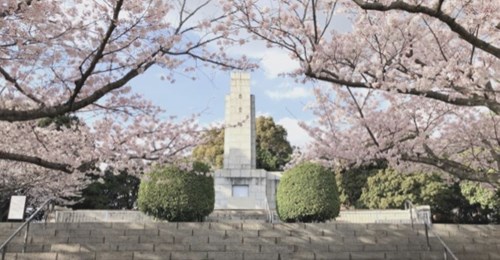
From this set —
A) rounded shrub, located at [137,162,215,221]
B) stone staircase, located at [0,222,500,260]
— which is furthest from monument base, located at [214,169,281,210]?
stone staircase, located at [0,222,500,260]

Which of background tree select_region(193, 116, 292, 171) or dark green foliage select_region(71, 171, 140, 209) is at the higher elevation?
background tree select_region(193, 116, 292, 171)

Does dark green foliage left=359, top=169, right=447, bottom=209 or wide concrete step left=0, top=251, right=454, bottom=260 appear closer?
wide concrete step left=0, top=251, right=454, bottom=260

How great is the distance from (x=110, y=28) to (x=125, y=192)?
1932 centimetres

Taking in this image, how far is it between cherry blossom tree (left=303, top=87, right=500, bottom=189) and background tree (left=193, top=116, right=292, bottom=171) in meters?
18.7

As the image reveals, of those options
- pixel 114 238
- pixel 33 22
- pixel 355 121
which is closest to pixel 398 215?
pixel 355 121

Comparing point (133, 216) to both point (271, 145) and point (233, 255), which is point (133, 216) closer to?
point (233, 255)

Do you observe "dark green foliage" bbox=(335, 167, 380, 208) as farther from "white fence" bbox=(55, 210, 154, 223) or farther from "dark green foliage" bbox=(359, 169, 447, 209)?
"white fence" bbox=(55, 210, 154, 223)

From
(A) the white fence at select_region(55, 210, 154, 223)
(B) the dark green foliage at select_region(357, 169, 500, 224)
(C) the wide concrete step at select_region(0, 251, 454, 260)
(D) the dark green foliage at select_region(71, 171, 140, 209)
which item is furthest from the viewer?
(D) the dark green foliage at select_region(71, 171, 140, 209)

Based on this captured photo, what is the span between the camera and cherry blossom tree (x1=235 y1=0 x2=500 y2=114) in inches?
207

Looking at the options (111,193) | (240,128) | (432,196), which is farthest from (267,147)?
(432,196)

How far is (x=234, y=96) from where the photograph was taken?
61.6ft

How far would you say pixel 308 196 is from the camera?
10.6 m

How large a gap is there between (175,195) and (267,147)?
19.2 metres

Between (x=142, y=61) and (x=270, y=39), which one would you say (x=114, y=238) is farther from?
(x=270, y=39)
